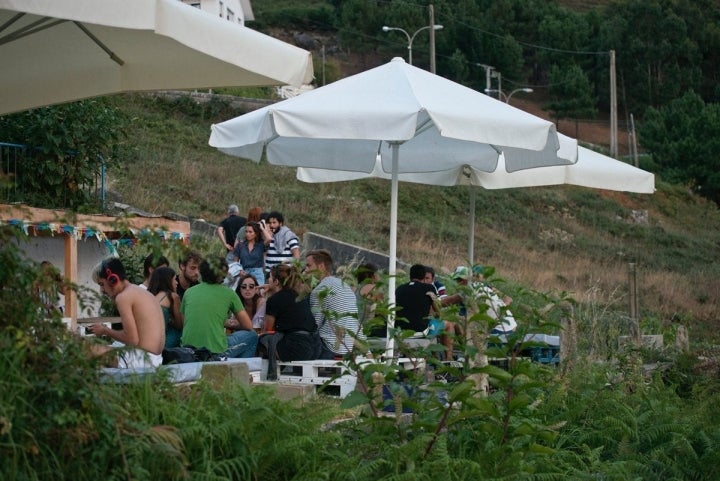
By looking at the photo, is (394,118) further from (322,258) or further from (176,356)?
(176,356)

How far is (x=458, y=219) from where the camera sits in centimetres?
3641

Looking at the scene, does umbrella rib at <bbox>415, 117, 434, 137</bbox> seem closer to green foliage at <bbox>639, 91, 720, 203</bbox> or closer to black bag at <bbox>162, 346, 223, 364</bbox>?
black bag at <bbox>162, 346, 223, 364</bbox>

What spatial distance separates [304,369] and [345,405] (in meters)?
2.09

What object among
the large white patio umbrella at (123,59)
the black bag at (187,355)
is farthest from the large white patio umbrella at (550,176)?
the large white patio umbrella at (123,59)

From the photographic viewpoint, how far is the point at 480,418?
20.2ft

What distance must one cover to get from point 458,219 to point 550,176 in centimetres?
2567

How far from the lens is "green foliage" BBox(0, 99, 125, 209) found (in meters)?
11.0

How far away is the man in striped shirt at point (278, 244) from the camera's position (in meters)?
12.1

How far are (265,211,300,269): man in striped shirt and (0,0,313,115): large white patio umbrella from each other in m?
5.08

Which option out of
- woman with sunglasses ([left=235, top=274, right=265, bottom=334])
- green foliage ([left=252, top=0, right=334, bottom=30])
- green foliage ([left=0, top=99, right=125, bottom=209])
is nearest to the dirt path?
green foliage ([left=252, top=0, right=334, bottom=30])

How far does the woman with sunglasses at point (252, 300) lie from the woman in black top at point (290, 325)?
50.9 inches

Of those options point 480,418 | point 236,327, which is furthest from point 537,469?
point 236,327

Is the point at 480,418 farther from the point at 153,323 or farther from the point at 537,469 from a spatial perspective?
the point at 153,323

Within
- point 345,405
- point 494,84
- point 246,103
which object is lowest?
point 345,405
